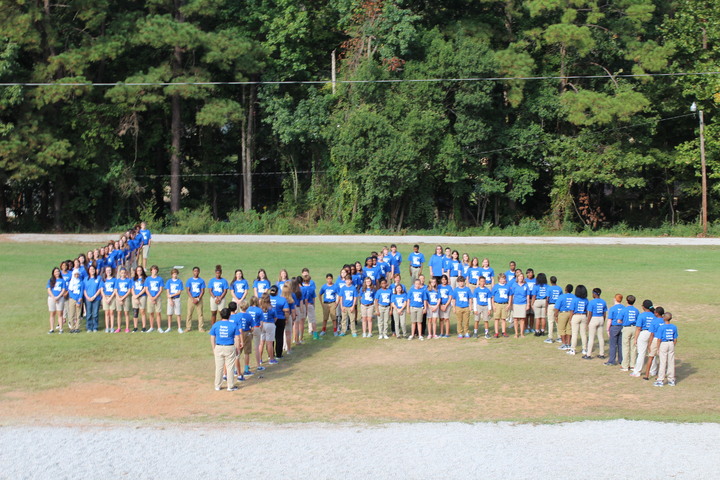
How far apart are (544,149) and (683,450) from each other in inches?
1464

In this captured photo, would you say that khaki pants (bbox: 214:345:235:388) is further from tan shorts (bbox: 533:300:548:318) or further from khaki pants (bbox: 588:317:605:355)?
tan shorts (bbox: 533:300:548:318)

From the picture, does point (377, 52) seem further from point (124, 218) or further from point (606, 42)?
point (124, 218)

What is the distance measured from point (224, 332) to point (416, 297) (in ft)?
18.4

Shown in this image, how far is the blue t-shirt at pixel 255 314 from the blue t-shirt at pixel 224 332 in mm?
1022

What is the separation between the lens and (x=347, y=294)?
697 inches

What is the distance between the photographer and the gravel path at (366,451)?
920cm

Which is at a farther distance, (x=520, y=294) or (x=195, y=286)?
(x=195, y=286)

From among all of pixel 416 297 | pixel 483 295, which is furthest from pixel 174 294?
pixel 483 295

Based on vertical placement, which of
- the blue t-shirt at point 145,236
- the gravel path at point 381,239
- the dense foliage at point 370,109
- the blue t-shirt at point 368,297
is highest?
the dense foliage at point 370,109

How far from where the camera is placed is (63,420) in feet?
37.5

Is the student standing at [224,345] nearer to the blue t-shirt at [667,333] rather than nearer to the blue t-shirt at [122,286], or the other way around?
the blue t-shirt at [122,286]

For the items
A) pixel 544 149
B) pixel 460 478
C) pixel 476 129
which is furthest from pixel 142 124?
pixel 460 478

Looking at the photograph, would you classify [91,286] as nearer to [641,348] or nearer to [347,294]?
[347,294]

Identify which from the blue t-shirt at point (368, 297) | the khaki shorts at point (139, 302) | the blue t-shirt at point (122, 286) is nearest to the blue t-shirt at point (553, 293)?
the blue t-shirt at point (368, 297)
